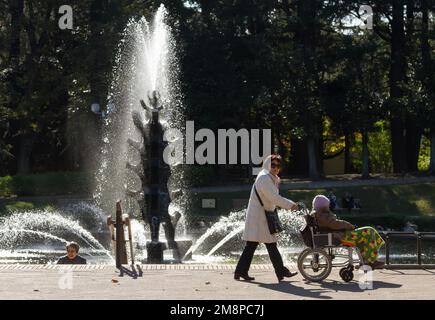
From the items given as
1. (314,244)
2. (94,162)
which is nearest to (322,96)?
(94,162)

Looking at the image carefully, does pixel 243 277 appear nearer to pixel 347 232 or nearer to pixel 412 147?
pixel 347 232

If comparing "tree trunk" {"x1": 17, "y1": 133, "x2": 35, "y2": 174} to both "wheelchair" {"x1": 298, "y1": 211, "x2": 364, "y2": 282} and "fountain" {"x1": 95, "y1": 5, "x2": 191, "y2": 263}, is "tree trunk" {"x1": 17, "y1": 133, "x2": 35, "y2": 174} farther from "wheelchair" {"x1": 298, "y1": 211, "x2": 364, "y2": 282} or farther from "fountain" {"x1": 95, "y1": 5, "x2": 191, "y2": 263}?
"wheelchair" {"x1": 298, "y1": 211, "x2": 364, "y2": 282}

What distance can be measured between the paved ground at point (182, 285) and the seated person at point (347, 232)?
37 cm

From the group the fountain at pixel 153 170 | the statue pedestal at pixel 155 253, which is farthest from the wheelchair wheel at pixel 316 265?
the fountain at pixel 153 170

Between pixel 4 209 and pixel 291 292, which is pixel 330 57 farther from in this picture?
pixel 291 292

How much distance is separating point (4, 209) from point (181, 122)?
30.9 ft

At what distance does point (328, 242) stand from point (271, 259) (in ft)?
2.46

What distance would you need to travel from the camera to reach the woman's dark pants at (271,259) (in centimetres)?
1244

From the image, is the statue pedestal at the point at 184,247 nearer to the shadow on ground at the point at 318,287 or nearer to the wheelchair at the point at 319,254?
the wheelchair at the point at 319,254

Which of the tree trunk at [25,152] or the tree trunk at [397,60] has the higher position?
the tree trunk at [397,60]

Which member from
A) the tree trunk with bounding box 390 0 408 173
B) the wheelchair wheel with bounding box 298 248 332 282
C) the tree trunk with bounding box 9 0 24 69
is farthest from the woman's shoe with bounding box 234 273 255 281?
the tree trunk with bounding box 9 0 24 69

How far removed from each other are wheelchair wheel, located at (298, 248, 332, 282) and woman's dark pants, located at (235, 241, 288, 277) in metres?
0.24

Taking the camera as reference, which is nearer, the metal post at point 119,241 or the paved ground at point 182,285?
the paved ground at point 182,285

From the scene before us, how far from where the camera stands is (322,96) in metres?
43.3
